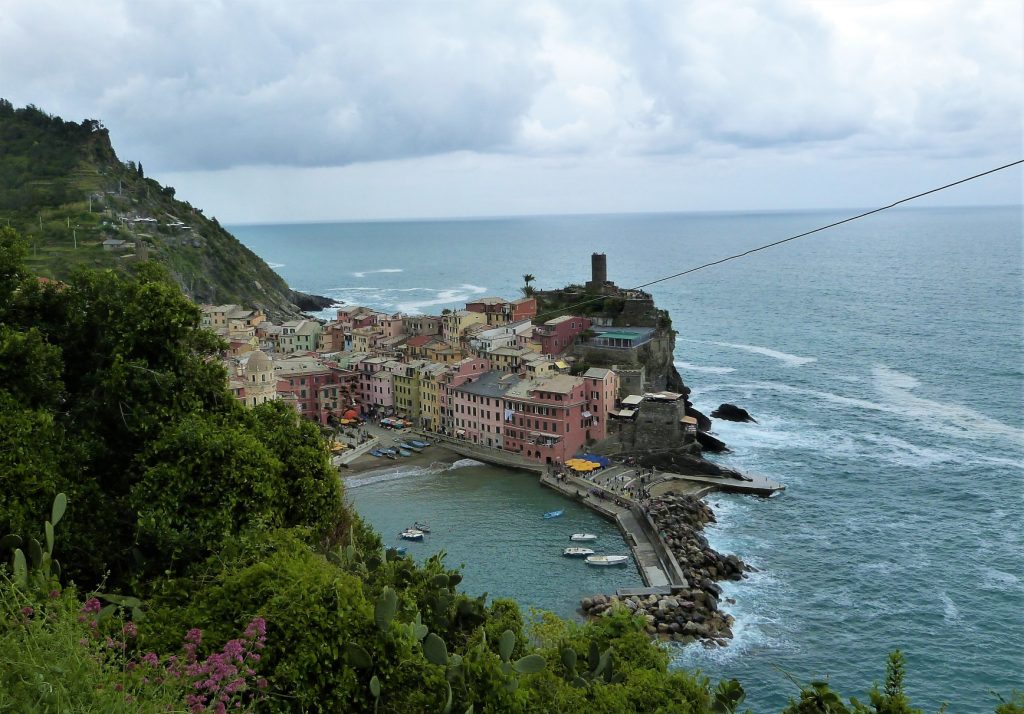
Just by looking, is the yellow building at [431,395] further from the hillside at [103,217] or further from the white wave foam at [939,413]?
the hillside at [103,217]

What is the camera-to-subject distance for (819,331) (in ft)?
260

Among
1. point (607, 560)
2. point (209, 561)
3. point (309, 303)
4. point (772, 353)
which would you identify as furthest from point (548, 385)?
point (309, 303)

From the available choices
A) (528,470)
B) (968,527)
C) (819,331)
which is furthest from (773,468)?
(819,331)

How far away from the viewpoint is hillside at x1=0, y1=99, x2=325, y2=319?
72.2 metres

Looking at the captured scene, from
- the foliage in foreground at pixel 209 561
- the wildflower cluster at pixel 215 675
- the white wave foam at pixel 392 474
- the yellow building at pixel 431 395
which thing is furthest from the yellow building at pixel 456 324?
the wildflower cluster at pixel 215 675

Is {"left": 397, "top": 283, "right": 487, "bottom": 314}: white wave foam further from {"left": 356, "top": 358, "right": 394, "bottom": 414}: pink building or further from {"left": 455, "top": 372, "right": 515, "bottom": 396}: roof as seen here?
{"left": 455, "top": 372, "right": 515, "bottom": 396}: roof

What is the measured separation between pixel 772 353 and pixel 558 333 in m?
24.2

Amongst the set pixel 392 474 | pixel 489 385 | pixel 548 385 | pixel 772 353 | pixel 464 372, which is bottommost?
pixel 392 474

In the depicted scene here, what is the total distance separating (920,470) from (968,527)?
6772mm

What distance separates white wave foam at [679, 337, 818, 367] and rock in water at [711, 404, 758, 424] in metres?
16.9

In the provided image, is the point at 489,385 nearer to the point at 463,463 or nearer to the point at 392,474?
the point at 463,463

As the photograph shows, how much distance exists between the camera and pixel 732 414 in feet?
162

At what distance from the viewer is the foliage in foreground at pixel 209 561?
848 cm

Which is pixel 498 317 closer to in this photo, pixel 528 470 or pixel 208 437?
pixel 528 470
